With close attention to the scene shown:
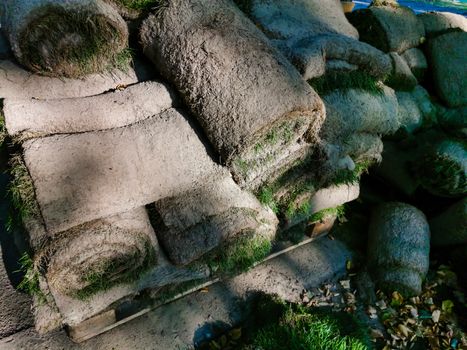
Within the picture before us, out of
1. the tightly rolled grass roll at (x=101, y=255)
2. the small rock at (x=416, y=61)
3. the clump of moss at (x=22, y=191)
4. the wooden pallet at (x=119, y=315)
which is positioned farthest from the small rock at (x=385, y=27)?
the clump of moss at (x=22, y=191)

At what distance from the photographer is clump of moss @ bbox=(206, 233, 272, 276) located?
2332 millimetres

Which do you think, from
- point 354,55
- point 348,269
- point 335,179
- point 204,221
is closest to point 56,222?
point 204,221

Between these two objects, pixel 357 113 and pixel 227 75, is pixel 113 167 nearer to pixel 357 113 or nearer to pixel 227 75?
pixel 227 75

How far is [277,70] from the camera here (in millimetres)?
2025

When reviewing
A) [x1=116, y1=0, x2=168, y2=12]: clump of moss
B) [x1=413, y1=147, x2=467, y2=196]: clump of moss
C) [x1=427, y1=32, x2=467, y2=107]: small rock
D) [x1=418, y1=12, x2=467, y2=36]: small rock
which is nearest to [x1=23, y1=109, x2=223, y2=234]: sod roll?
[x1=116, y1=0, x2=168, y2=12]: clump of moss

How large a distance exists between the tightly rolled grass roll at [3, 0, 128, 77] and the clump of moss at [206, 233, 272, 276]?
126 centimetres

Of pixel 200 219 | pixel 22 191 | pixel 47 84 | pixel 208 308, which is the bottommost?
pixel 208 308

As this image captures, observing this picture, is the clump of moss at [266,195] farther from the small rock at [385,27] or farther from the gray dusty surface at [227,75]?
the small rock at [385,27]

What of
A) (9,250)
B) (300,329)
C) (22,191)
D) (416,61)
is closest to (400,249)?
(300,329)

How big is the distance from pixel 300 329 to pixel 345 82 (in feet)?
5.79

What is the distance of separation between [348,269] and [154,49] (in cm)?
246

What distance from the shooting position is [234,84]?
1.98 meters

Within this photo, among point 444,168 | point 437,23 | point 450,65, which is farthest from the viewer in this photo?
point 437,23

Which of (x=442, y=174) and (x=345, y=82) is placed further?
(x=442, y=174)
